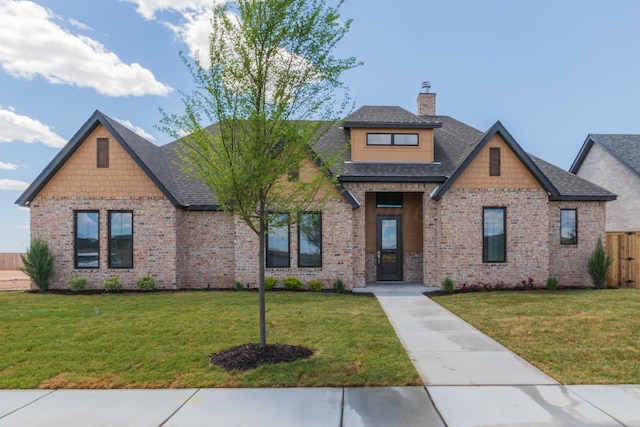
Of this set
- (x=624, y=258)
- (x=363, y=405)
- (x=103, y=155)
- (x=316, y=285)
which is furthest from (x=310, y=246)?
(x=624, y=258)

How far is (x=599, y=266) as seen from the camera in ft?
46.2

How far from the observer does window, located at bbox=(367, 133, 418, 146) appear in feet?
50.2

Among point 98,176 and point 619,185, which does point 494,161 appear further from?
point 98,176

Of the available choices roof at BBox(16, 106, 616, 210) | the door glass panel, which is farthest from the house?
the door glass panel

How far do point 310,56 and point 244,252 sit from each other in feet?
29.3

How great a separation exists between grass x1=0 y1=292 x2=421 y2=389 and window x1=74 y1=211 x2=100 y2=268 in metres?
2.03

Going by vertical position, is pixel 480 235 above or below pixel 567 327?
above

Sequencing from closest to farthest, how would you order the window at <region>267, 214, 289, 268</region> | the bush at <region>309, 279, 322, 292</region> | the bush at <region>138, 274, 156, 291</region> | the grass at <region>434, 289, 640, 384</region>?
the grass at <region>434, 289, 640, 384</region> < the bush at <region>138, 274, 156, 291</region> < the bush at <region>309, 279, 322, 292</region> < the window at <region>267, 214, 289, 268</region>

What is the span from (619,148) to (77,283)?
24.3 metres

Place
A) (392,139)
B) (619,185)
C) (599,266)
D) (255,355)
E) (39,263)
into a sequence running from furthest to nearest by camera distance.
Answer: (619,185), (392,139), (599,266), (39,263), (255,355)

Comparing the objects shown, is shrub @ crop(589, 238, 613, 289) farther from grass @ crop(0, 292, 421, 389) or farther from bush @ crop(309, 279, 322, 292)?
bush @ crop(309, 279, 322, 292)

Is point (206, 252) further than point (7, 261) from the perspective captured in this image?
No

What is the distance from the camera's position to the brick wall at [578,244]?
14.6m

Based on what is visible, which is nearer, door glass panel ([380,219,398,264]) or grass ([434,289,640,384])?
grass ([434,289,640,384])
